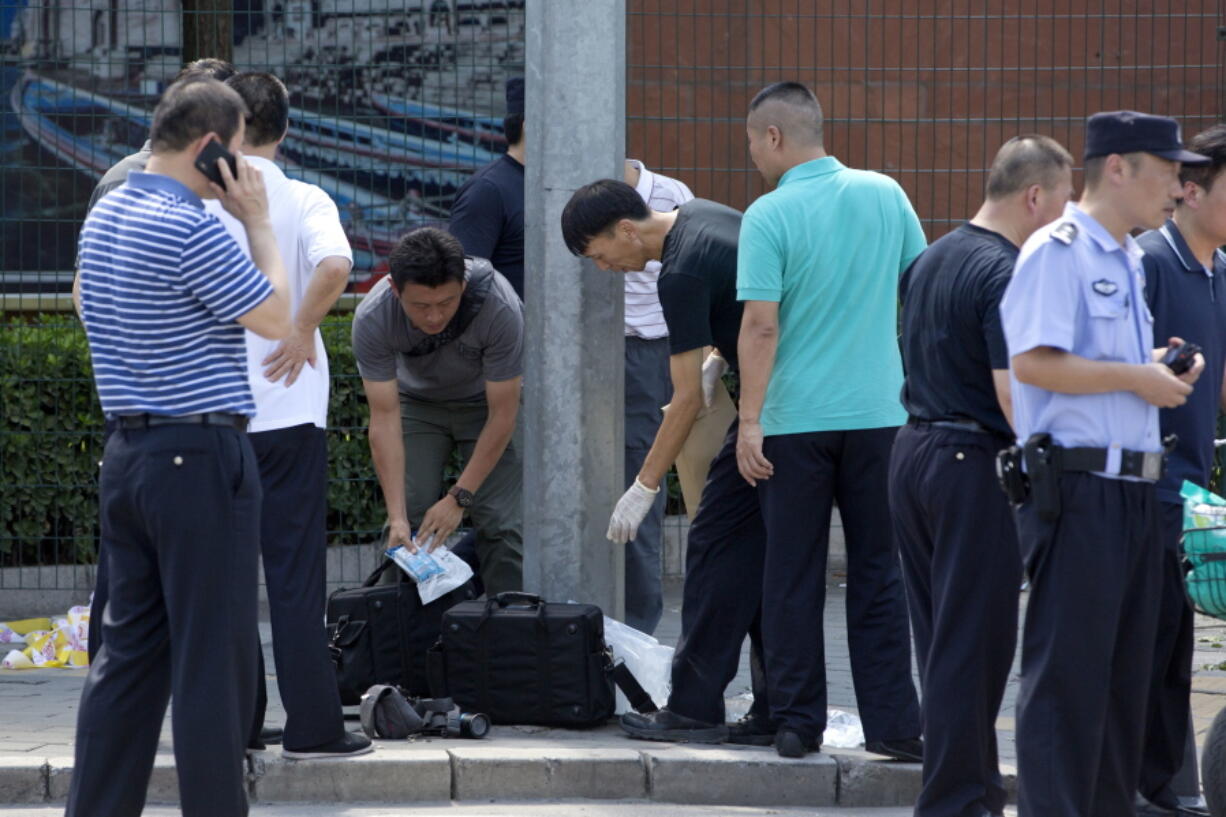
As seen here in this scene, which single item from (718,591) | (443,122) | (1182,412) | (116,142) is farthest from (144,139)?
(1182,412)

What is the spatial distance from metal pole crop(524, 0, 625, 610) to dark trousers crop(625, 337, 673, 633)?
0.72 metres

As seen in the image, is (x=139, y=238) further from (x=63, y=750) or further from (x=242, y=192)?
(x=63, y=750)

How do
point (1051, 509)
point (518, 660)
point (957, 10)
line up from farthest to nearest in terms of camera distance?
point (957, 10), point (518, 660), point (1051, 509)

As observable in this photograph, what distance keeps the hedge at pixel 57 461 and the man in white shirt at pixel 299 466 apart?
9.46 ft

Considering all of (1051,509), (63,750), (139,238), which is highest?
(139,238)

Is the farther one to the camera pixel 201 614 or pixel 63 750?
pixel 63 750

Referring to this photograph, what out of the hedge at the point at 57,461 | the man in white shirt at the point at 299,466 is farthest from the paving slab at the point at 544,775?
the hedge at the point at 57,461

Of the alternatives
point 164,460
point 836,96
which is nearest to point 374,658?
point 164,460

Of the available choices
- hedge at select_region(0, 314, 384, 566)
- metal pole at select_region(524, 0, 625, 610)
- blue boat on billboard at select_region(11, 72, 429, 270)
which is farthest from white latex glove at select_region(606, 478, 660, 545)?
blue boat on billboard at select_region(11, 72, 429, 270)

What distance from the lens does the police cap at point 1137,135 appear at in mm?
4047

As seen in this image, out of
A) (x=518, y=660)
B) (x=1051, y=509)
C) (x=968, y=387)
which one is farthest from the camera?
(x=518, y=660)

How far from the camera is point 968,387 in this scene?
181 inches

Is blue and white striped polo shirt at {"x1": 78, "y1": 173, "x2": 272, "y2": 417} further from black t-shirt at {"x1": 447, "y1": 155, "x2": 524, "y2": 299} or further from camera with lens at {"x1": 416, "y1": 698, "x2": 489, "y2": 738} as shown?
black t-shirt at {"x1": 447, "y1": 155, "x2": 524, "y2": 299}

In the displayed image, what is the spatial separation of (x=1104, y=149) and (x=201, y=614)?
2252 millimetres
